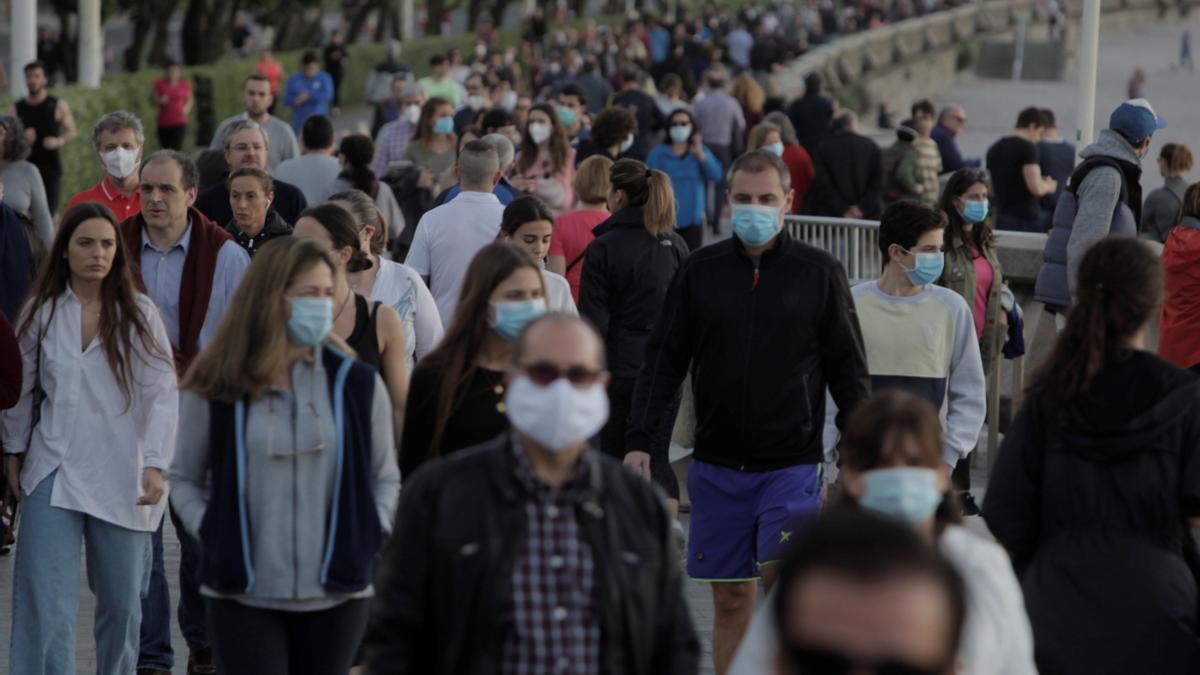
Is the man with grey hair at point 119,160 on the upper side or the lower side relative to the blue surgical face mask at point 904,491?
upper

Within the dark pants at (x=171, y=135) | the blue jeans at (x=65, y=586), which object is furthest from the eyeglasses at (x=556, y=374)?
the dark pants at (x=171, y=135)

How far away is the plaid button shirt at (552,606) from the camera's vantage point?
424 centimetres

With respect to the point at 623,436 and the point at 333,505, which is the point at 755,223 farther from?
the point at 623,436

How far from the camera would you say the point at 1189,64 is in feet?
210

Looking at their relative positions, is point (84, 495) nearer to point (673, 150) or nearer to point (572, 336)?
point (572, 336)

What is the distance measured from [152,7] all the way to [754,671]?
33920 millimetres

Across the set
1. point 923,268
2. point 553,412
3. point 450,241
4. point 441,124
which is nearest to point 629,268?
point 450,241

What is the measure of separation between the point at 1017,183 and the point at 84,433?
10544mm

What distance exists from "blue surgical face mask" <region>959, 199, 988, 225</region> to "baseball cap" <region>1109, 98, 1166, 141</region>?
67 cm

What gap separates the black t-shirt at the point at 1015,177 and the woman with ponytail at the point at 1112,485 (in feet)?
35.4

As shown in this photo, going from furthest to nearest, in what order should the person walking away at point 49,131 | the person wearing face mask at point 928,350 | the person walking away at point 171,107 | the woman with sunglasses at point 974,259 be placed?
the person walking away at point 171,107 → the person walking away at point 49,131 → the woman with sunglasses at point 974,259 → the person wearing face mask at point 928,350

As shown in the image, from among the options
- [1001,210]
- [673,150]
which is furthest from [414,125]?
[1001,210]

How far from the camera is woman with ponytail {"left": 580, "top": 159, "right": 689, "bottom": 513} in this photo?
972 cm

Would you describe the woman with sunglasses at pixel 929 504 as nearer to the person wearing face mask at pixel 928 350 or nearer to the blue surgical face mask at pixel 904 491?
the blue surgical face mask at pixel 904 491
